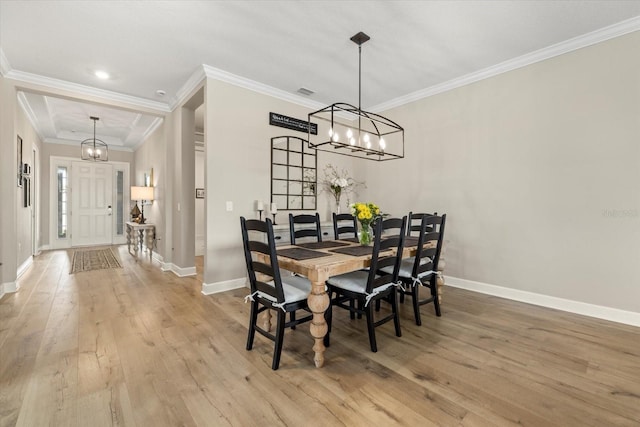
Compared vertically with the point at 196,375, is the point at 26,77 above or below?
above

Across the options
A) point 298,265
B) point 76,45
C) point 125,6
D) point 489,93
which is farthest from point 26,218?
point 489,93

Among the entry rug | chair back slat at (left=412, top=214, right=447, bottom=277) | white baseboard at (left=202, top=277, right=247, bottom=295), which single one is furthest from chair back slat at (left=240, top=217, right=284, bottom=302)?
the entry rug

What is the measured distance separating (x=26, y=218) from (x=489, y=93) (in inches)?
291

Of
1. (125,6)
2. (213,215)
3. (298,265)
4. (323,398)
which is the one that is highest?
(125,6)

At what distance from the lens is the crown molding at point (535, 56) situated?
2.75m

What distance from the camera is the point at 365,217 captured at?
8.66ft

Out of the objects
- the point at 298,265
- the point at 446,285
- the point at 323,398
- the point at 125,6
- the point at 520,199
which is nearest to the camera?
the point at 323,398

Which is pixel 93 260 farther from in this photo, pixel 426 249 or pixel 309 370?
pixel 426 249

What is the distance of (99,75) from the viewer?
3.70 m

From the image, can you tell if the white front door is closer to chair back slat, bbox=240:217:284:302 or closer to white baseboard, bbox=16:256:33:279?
white baseboard, bbox=16:256:33:279

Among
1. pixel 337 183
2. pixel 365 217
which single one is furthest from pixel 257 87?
pixel 365 217

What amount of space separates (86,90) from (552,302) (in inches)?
253

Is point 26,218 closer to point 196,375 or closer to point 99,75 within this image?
point 99,75

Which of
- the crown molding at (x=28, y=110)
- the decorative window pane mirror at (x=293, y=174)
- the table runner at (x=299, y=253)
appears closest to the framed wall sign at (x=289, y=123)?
the decorative window pane mirror at (x=293, y=174)
